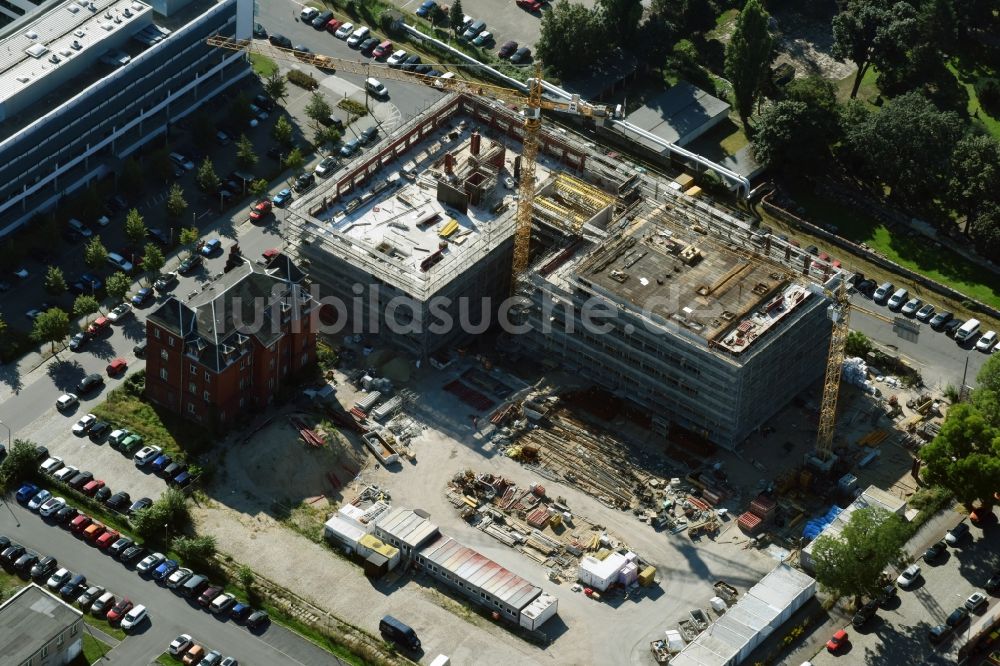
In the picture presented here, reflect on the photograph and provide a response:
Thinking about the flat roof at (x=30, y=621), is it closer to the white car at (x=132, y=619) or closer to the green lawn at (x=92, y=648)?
the green lawn at (x=92, y=648)

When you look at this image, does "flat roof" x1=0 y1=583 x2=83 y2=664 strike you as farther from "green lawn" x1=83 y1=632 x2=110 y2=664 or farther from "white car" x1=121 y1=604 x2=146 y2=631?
"white car" x1=121 y1=604 x2=146 y2=631

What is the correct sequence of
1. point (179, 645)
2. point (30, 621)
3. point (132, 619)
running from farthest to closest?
point (132, 619) < point (179, 645) < point (30, 621)

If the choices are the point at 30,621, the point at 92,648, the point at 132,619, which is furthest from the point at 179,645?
the point at 30,621

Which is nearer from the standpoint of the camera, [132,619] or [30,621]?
[30,621]

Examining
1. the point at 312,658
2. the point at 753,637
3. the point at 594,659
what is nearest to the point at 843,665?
the point at 753,637

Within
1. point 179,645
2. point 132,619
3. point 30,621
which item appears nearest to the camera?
point 30,621

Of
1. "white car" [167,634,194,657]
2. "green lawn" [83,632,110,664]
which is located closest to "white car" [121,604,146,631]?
"green lawn" [83,632,110,664]

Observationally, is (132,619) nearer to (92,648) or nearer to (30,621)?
(92,648)
